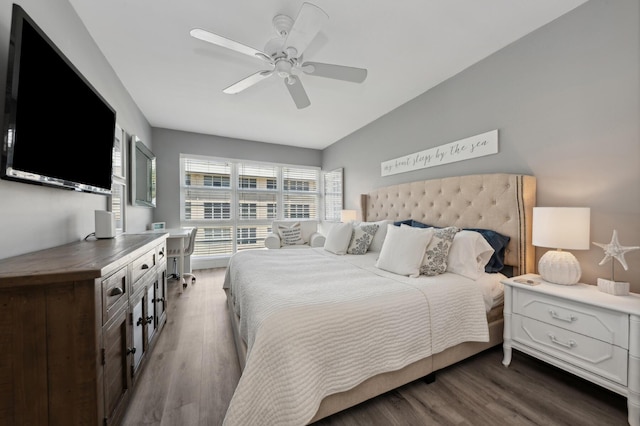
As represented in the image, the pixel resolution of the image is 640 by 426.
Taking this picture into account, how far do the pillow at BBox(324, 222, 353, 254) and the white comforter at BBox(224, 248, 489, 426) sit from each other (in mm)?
949

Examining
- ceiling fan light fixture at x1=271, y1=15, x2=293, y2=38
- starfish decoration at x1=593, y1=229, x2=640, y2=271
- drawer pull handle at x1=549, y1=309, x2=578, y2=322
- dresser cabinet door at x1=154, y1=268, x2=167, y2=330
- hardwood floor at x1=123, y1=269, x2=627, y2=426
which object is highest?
ceiling fan light fixture at x1=271, y1=15, x2=293, y2=38

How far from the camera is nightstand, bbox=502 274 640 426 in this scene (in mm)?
1276

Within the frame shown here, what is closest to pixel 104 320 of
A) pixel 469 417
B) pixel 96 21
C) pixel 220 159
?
pixel 469 417

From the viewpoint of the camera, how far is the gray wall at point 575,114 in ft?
5.22

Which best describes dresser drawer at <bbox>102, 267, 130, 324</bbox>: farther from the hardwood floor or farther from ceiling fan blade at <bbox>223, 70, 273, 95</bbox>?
ceiling fan blade at <bbox>223, 70, 273, 95</bbox>

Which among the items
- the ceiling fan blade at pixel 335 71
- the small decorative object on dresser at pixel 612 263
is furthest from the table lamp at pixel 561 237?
the ceiling fan blade at pixel 335 71

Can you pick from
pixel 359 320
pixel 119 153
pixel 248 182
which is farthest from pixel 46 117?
pixel 248 182

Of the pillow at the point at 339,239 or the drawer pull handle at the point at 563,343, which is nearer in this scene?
the drawer pull handle at the point at 563,343

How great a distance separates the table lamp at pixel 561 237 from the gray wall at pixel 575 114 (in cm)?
24

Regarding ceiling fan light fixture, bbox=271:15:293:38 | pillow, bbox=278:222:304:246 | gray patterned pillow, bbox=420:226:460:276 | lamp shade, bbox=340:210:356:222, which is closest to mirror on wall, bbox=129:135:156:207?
pillow, bbox=278:222:304:246

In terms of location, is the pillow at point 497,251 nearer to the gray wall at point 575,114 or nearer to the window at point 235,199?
the gray wall at point 575,114

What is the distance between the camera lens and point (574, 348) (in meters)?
1.48

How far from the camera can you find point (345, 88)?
9.62ft

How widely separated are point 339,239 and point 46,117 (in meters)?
2.53
